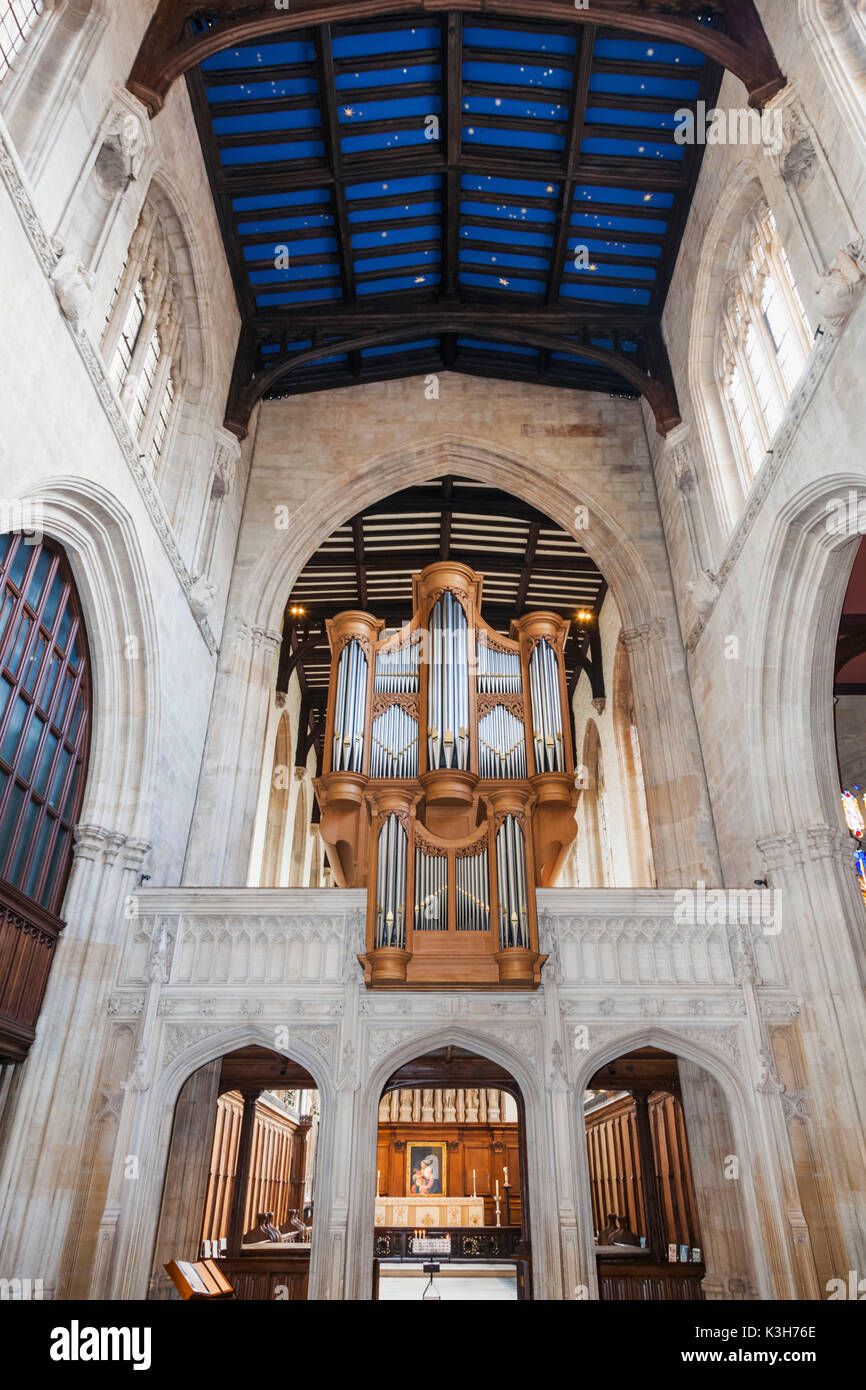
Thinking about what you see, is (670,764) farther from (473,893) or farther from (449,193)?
(449,193)

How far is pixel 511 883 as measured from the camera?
1003 cm

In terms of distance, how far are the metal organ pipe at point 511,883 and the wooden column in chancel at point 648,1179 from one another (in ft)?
17.6

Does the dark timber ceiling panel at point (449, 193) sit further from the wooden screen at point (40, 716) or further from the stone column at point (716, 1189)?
the stone column at point (716, 1189)

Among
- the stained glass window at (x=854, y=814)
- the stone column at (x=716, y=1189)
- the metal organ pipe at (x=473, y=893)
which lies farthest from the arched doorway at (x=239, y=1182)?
the stained glass window at (x=854, y=814)

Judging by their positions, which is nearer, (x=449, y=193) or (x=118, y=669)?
(x=118, y=669)

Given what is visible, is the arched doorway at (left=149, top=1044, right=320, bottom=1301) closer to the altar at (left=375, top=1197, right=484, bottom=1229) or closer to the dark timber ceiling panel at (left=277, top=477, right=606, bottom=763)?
the altar at (left=375, top=1197, right=484, bottom=1229)

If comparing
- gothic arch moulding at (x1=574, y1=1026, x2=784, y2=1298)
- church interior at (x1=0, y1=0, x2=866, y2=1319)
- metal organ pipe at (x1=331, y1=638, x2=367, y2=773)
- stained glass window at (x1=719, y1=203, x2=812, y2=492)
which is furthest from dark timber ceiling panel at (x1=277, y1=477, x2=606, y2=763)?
gothic arch moulding at (x1=574, y1=1026, x2=784, y2=1298)

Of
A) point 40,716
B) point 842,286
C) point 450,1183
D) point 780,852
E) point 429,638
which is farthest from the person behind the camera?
point 450,1183

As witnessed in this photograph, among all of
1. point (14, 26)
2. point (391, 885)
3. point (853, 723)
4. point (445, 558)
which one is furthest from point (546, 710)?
point (14, 26)

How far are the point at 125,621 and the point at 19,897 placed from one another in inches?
137

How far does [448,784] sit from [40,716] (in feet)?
14.8

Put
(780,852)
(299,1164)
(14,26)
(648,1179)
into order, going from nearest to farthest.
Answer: (14,26) < (780,852) < (648,1179) < (299,1164)

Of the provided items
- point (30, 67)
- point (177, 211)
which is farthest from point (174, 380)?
point (30, 67)

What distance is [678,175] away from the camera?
43.1 feet
